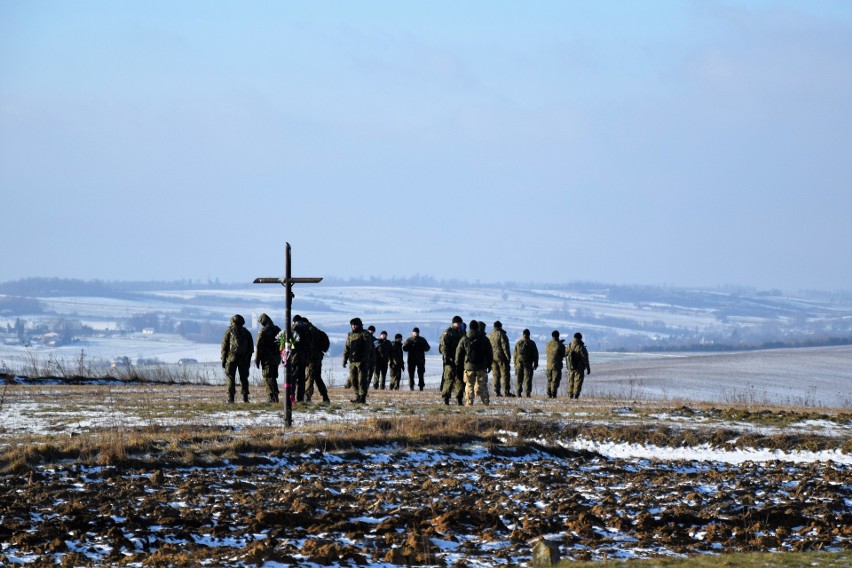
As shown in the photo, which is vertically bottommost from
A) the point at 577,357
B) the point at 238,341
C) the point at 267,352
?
the point at 577,357

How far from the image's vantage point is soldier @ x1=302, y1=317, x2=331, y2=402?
2495 centimetres

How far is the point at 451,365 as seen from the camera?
87.8 feet

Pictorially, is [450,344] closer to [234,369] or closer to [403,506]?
[234,369]

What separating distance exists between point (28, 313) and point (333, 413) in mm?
135939

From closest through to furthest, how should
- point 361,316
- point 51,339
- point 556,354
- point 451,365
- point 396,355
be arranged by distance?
point 451,365, point 556,354, point 396,355, point 51,339, point 361,316

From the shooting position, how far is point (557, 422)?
2098 centimetres

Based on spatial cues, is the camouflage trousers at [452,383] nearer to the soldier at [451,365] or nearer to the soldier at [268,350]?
the soldier at [451,365]

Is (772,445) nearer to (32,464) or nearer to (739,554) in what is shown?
(739,554)

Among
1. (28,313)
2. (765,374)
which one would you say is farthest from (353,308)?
(765,374)

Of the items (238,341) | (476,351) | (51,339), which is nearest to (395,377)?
(476,351)

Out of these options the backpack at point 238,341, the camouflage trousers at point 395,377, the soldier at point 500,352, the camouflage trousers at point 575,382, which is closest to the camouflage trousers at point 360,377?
the backpack at point 238,341

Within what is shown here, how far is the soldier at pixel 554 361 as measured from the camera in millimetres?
31467

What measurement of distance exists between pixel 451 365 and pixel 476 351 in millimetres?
957

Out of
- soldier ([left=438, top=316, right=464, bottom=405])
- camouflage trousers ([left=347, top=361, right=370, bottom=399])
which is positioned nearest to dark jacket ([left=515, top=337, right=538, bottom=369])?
soldier ([left=438, top=316, right=464, bottom=405])
